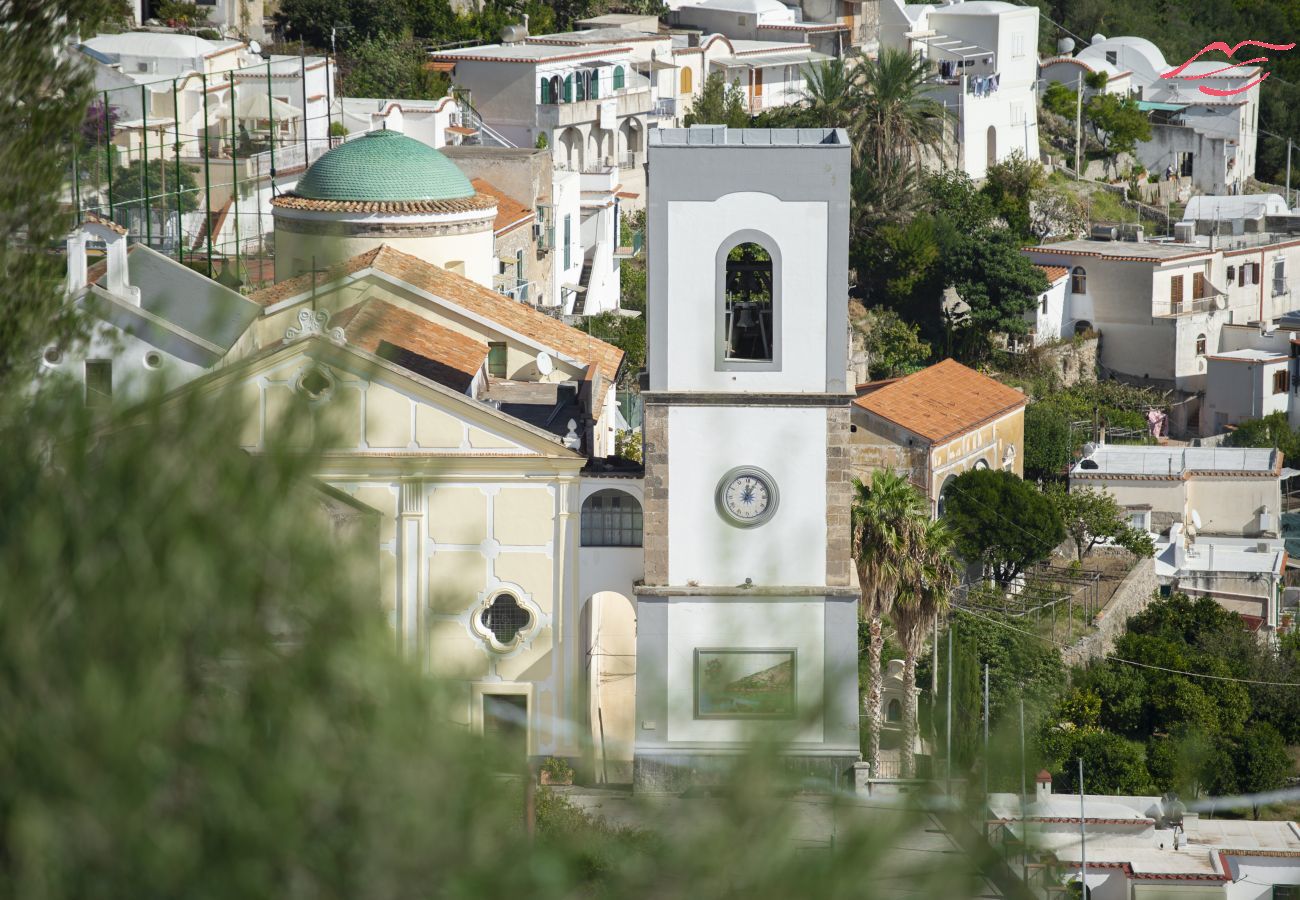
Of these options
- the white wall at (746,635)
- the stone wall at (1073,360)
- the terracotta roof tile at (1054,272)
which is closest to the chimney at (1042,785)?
the white wall at (746,635)

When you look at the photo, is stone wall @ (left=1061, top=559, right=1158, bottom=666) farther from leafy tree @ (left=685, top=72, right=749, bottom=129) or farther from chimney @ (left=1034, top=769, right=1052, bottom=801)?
leafy tree @ (left=685, top=72, right=749, bottom=129)

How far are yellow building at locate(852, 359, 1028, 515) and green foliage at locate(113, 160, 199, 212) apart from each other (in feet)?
45.3

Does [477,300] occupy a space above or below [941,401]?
above

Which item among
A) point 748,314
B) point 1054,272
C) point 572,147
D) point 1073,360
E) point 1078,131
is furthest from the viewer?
point 1078,131

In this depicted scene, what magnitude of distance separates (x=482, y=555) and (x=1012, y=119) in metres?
53.2

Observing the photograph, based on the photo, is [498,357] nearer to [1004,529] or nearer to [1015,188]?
[1004,529]

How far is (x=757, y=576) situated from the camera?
2573cm

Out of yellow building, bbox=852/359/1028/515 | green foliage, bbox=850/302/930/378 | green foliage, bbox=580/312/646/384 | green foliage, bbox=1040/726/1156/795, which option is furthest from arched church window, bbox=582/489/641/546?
green foliage, bbox=850/302/930/378

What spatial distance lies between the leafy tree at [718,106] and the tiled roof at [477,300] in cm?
3161

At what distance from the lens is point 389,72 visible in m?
61.2

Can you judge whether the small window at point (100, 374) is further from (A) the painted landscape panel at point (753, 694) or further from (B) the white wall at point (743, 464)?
(A) the painted landscape panel at point (753, 694)

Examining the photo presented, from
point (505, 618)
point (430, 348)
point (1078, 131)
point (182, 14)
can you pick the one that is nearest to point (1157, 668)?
point (505, 618)

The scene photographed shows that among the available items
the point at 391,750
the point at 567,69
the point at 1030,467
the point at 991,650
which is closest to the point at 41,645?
the point at 391,750

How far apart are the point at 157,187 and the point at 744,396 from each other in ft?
65.6
